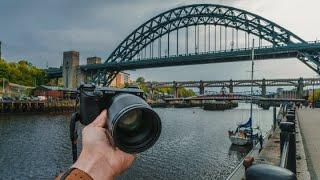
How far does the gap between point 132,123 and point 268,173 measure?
0.77 meters

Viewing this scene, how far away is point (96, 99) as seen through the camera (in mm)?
2080

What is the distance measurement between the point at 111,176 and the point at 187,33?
9783cm

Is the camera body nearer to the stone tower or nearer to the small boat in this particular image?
the small boat

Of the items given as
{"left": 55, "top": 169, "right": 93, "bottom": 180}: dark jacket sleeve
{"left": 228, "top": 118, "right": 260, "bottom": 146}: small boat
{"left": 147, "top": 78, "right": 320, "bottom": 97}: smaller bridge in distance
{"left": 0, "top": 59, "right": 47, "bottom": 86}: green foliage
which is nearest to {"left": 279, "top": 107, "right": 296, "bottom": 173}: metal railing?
{"left": 55, "top": 169, "right": 93, "bottom": 180}: dark jacket sleeve

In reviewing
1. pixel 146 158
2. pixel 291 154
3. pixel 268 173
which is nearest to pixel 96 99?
pixel 268 173

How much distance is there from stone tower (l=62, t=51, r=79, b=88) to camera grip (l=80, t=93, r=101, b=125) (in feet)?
294

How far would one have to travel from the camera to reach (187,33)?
322 ft

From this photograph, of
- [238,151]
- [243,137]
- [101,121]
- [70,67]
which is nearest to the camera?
[101,121]

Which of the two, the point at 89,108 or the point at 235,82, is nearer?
the point at 89,108

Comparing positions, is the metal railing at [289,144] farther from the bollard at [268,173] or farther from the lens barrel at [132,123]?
the bollard at [268,173]

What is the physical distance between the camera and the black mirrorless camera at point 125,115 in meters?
1.78

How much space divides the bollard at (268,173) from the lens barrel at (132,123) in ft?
1.97

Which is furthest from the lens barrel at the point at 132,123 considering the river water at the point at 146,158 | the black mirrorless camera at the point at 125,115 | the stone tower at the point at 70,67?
the stone tower at the point at 70,67

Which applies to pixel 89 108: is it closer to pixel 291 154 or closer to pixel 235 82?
pixel 291 154
